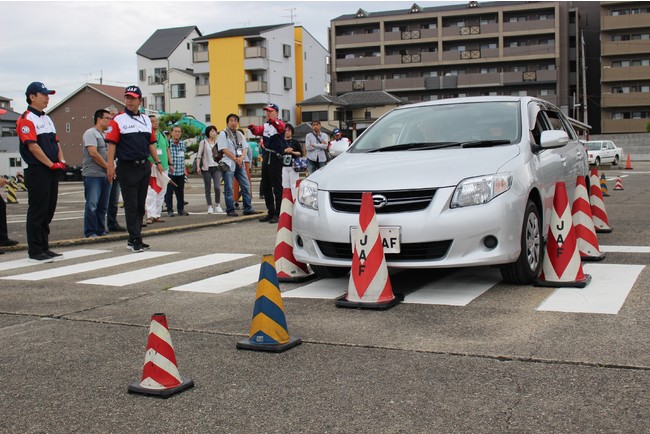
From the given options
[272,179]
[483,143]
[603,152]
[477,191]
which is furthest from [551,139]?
[603,152]

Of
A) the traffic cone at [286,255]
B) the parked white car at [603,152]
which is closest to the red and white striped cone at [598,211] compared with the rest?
the traffic cone at [286,255]

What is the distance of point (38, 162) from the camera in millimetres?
7973

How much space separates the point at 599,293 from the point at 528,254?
0.64 m

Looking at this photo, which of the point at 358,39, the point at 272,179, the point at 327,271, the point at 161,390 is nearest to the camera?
the point at 161,390

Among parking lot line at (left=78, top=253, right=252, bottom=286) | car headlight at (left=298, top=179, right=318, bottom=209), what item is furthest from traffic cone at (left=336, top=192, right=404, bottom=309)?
parking lot line at (left=78, top=253, right=252, bottom=286)

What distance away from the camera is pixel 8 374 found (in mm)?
3902

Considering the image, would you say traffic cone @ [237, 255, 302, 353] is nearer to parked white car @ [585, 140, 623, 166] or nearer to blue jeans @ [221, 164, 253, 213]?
blue jeans @ [221, 164, 253, 213]

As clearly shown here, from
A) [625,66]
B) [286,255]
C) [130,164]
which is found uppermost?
[625,66]

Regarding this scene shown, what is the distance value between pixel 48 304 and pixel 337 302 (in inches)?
93.2

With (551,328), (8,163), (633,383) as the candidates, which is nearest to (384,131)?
(551,328)

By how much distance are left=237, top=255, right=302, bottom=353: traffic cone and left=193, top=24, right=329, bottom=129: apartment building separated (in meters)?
60.0

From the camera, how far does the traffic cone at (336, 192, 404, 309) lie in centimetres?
527

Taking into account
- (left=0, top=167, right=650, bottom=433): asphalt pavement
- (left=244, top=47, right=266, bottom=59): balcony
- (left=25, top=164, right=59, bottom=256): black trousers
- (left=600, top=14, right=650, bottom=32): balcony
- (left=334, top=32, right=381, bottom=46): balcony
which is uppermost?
(left=334, top=32, right=381, bottom=46): balcony

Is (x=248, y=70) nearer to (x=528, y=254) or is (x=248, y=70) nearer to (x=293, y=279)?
(x=293, y=279)
